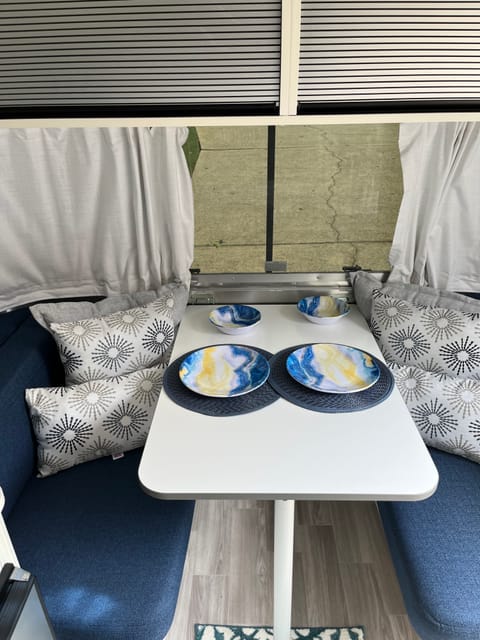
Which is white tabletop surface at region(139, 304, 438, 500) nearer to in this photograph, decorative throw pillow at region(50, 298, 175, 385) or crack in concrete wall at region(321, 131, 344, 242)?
decorative throw pillow at region(50, 298, 175, 385)

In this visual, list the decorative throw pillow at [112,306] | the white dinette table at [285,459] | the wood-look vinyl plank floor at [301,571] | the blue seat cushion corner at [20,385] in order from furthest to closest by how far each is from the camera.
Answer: the decorative throw pillow at [112,306], the wood-look vinyl plank floor at [301,571], the blue seat cushion corner at [20,385], the white dinette table at [285,459]

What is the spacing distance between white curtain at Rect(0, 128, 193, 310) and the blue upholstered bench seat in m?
1.17

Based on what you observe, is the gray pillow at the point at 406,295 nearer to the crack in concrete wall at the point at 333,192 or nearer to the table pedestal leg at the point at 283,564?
the crack in concrete wall at the point at 333,192

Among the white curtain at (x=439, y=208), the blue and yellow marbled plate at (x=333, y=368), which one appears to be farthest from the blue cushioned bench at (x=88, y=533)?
the white curtain at (x=439, y=208)

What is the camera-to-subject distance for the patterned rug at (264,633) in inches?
60.1

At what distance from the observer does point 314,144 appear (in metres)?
2.52

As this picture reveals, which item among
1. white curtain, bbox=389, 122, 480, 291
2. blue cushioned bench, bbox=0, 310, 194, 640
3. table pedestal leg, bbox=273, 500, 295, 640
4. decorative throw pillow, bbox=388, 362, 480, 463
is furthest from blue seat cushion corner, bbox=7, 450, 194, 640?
white curtain, bbox=389, 122, 480, 291

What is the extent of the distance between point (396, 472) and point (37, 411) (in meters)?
1.06

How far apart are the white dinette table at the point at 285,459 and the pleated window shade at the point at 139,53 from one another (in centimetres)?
81

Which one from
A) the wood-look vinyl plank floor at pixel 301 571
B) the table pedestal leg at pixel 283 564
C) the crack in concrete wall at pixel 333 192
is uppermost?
the crack in concrete wall at pixel 333 192

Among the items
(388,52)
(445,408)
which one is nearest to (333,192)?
(445,408)

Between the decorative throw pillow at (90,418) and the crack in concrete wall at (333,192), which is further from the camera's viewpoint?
the crack in concrete wall at (333,192)

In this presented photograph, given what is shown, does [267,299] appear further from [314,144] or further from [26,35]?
[26,35]

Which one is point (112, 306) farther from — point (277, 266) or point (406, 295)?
point (406, 295)
